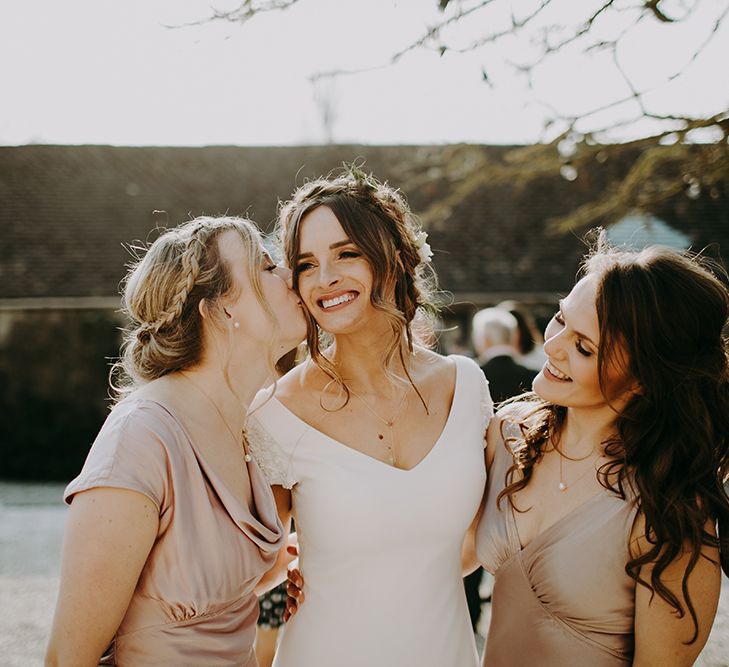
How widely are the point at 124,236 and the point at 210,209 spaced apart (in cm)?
190

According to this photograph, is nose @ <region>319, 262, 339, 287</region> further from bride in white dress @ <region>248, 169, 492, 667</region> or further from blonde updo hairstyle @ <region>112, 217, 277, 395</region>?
blonde updo hairstyle @ <region>112, 217, 277, 395</region>

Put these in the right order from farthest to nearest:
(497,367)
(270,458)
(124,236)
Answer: (124,236)
(497,367)
(270,458)

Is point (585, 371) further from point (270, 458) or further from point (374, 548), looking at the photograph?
point (270, 458)

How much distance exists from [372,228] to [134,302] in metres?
1.01

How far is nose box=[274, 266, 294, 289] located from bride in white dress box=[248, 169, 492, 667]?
0.10 ft

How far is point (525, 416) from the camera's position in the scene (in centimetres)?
292

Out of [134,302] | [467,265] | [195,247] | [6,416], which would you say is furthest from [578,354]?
[6,416]

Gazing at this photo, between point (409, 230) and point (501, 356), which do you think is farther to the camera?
point (501, 356)

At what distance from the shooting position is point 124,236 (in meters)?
15.9

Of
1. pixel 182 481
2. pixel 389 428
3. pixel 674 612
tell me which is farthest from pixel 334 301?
pixel 674 612

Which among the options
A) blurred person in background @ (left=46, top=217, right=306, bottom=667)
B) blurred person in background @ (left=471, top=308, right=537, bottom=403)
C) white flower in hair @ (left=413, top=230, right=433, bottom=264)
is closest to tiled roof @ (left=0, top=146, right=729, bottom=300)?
blurred person in background @ (left=471, top=308, right=537, bottom=403)

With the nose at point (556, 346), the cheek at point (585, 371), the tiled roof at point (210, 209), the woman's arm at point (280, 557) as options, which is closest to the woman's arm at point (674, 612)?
the cheek at point (585, 371)

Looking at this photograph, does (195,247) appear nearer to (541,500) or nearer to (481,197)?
(541,500)

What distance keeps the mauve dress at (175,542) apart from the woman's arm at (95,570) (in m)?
0.06
